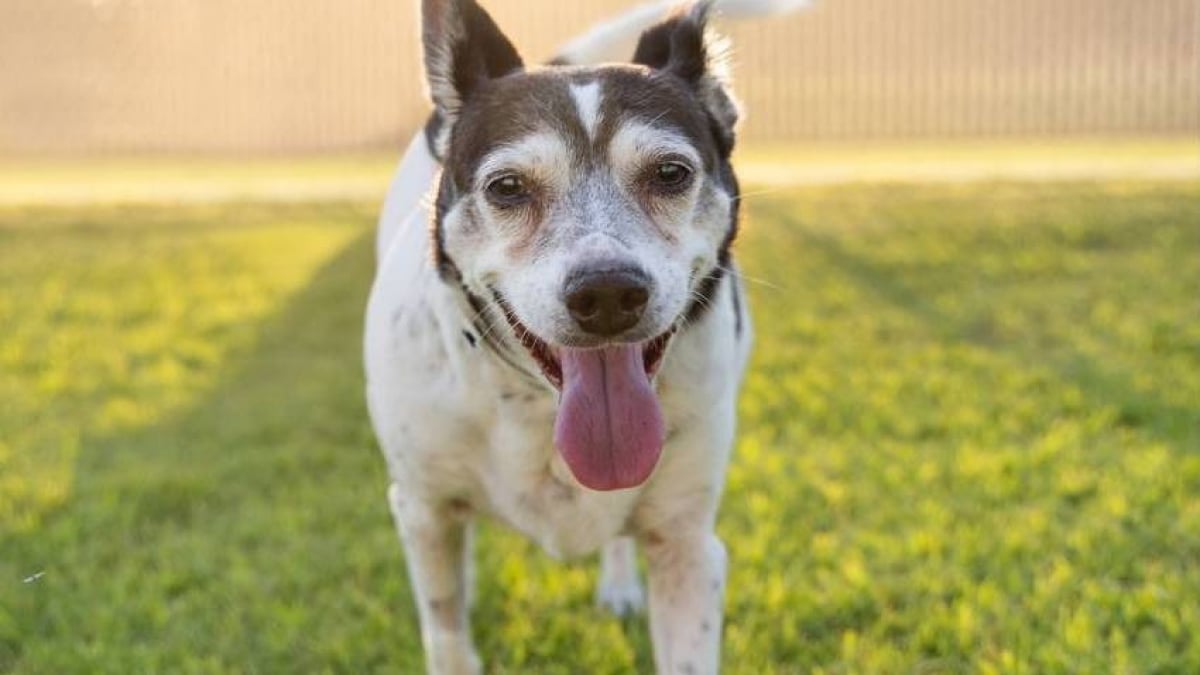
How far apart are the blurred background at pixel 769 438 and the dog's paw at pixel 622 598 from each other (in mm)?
64

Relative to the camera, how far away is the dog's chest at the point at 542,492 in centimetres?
330

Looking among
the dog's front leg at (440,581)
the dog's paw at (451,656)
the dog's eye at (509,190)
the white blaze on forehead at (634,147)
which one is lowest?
the dog's paw at (451,656)

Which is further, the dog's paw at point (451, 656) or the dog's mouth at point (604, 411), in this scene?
the dog's paw at point (451, 656)

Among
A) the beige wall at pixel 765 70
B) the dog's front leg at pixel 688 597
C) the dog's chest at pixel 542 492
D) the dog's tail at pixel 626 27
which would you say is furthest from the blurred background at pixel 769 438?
the beige wall at pixel 765 70

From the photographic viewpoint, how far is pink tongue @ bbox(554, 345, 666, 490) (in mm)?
3055

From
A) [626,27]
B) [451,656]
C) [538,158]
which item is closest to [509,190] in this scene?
[538,158]

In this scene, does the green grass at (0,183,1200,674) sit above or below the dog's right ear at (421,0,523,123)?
below

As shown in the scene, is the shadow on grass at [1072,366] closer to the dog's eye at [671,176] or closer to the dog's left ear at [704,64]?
the dog's left ear at [704,64]

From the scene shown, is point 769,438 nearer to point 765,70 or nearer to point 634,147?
point 634,147

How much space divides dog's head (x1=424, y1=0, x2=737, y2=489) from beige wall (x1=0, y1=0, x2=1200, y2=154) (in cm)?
1357

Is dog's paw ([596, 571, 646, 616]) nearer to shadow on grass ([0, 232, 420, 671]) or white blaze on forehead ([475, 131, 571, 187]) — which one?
shadow on grass ([0, 232, 420, 671])

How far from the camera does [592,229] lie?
2941mm

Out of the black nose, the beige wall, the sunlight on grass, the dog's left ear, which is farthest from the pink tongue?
the beige wall

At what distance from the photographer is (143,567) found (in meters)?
4.70
